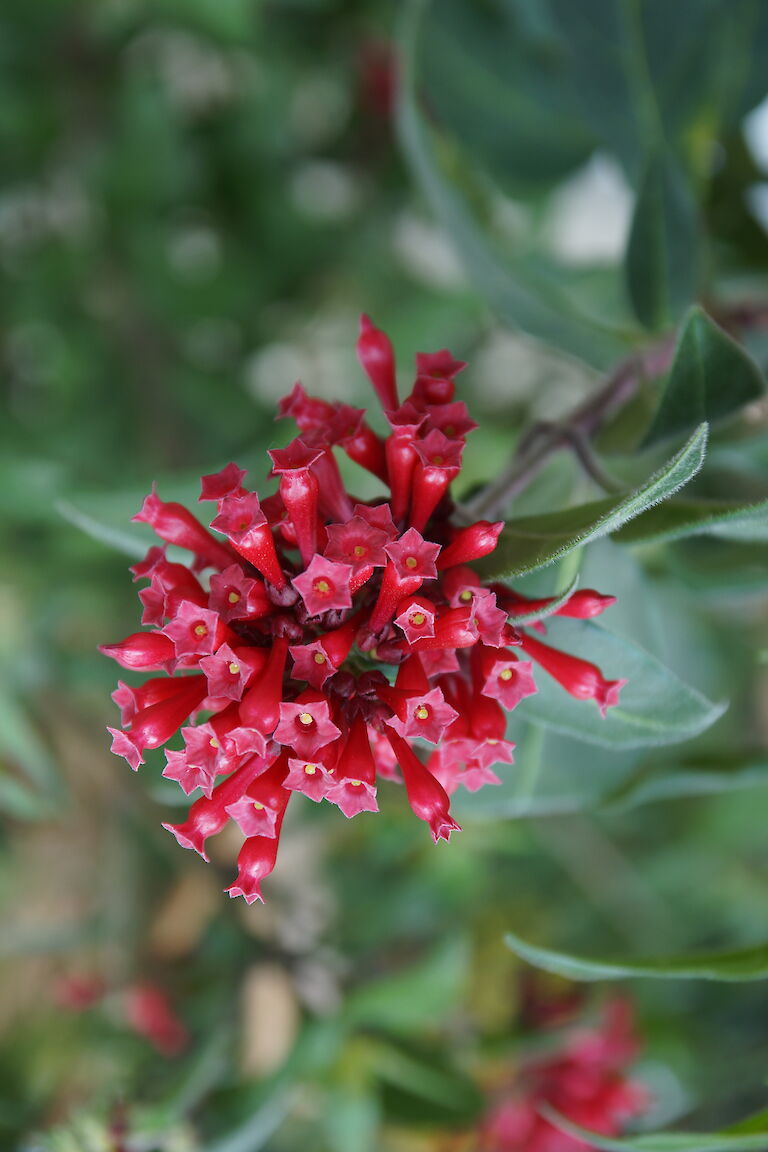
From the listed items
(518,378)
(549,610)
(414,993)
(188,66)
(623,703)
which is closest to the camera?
(549,610)

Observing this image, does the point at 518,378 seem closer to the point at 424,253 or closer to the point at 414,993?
the point at 424,253

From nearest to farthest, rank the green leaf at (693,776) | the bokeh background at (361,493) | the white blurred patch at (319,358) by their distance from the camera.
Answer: the green leaf at (693,776)
the bokeh background at (361,493)
the white blurred patch at (319,358)

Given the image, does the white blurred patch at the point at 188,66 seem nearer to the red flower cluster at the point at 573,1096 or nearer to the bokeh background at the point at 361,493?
the bokeh background at the point at 361,493

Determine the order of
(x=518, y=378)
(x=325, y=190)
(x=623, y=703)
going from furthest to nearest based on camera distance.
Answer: (x=518, y=378)
(x=325, y=190)
(x=623, y=703)

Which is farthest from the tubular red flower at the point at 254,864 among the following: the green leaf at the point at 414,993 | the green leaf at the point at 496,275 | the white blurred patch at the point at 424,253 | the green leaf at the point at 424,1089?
the white blurred patch at the point at 424,253

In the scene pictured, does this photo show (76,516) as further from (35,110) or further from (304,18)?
(304,18)

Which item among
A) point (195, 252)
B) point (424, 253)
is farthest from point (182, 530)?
point (424, 253)


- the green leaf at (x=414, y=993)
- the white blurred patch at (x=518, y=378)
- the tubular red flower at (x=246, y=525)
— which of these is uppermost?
the tubular red flower at (x=246, y=525)
